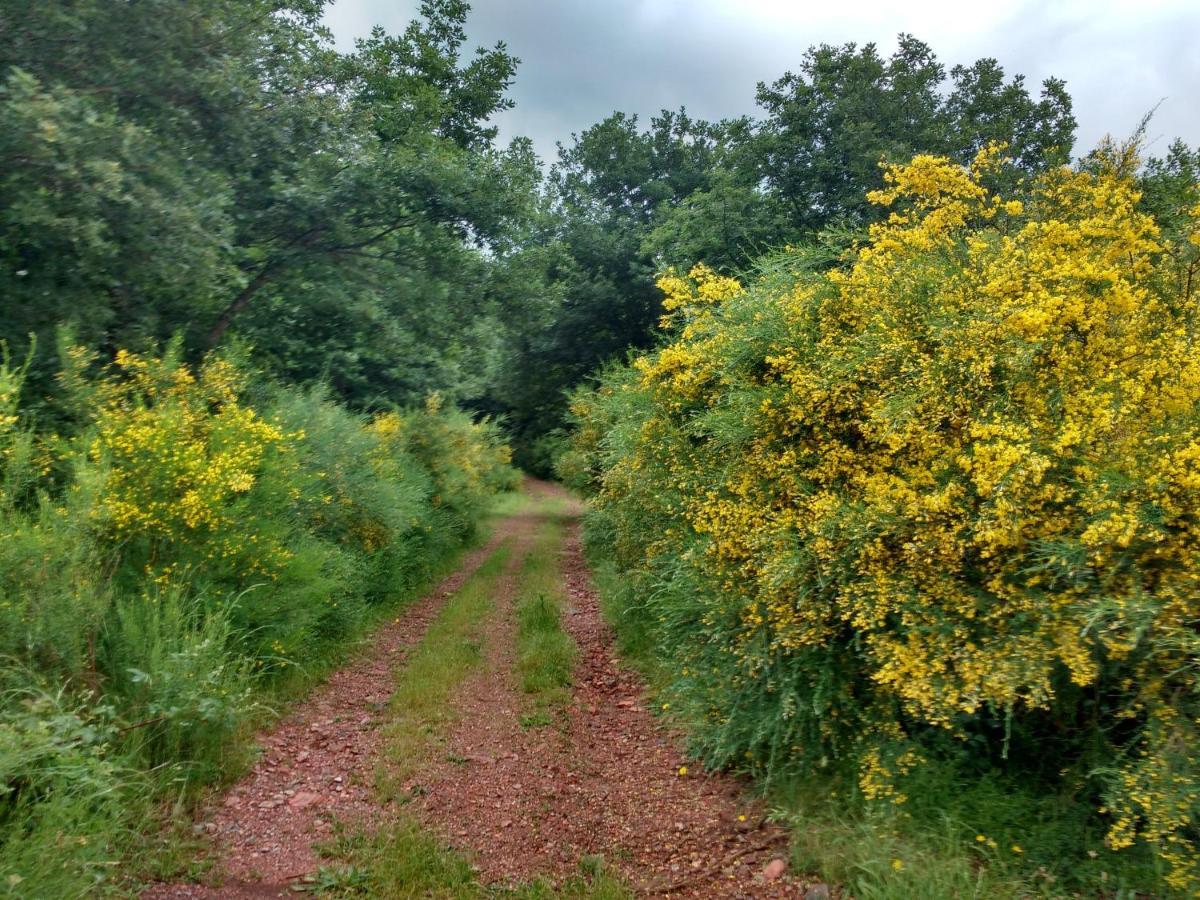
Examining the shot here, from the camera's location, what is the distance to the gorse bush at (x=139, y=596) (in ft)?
13.1

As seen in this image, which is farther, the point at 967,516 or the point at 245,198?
the point at 245,198

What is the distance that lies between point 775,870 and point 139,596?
4820mm

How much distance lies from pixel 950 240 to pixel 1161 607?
3230mm

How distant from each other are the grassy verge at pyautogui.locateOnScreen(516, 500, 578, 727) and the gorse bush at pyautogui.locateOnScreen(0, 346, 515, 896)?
7.04 feet

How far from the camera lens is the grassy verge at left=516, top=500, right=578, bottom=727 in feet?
24.7

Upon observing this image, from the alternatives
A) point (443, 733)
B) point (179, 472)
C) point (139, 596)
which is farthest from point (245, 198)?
point (443, 733)

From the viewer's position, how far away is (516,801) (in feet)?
17.7

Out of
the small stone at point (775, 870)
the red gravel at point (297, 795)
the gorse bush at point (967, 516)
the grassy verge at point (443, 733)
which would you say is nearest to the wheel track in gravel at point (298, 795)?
the red gravel at point (297, 795)

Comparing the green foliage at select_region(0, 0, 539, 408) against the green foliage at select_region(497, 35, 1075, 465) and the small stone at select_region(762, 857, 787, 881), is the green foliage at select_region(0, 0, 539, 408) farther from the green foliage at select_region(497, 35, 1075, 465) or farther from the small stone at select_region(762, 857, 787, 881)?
the small stone at select_region(762, 857, 787, 881)

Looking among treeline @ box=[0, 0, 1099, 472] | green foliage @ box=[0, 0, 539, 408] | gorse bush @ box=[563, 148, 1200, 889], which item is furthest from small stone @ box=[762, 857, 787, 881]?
green foliage @ box=[0, 0, 539, 408]

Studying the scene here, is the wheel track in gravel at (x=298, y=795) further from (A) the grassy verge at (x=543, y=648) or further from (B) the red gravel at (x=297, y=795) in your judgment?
(A) the grassy verge at (x=543, y=648)

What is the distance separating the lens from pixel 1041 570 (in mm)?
3916

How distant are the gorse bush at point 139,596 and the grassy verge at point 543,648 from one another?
7.04ft

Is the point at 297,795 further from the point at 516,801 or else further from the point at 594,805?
the point at 594,805
